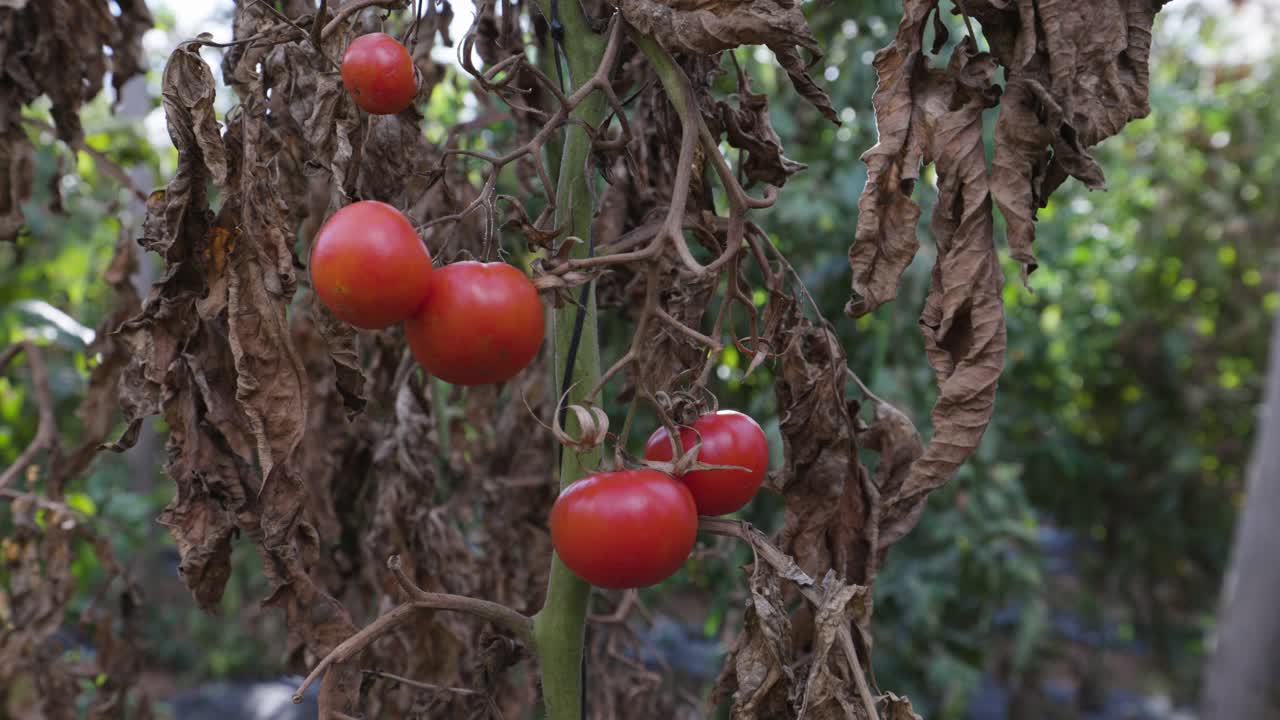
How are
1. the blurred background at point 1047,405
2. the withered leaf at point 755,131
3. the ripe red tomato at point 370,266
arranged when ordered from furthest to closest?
the blurred background at point 1047,405 < the withered leaf at point 755,131 < the ripe red tomato at point 370,266

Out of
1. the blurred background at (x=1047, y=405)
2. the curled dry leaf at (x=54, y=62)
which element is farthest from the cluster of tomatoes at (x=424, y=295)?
the blurred background at (x=1047, y=405)

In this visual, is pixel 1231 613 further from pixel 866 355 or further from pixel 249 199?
pixel 249 199

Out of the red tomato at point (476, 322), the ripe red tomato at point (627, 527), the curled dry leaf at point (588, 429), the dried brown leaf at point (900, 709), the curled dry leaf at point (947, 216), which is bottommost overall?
the dried brown leaf at point (900, 709)

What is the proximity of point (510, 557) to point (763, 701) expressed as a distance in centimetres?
69

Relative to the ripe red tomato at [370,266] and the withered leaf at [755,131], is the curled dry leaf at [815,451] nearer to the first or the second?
the withered leaf at [755,131]

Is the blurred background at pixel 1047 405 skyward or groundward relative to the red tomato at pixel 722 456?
skyward

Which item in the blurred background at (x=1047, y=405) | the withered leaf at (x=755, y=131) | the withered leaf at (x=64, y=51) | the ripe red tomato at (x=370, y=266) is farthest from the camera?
the blurred background at (x=1047, y=405)

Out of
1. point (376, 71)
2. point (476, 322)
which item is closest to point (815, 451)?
point (476, 322)

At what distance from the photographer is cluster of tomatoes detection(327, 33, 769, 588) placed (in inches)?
24.5

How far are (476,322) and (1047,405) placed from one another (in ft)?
8.36

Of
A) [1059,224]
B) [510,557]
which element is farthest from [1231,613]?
[510,557]

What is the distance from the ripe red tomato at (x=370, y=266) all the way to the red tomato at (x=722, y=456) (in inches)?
9.4

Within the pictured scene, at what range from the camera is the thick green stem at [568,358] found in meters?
0.78

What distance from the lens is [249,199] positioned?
74 centimetres
